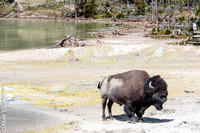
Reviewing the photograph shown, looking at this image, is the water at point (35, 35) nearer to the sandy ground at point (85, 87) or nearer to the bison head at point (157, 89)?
the sandy ground at point (85, 87)

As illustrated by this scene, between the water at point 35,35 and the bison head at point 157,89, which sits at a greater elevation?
the bison head at point 157,89

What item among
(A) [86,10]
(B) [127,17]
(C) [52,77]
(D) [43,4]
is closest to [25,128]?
(C) [52,77]

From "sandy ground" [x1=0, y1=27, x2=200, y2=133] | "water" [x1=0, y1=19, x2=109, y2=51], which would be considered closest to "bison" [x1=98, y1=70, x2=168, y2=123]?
"sandy ground" [x1=0, y1=27, x2=200, y2=133]

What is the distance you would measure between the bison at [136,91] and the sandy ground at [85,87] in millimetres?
593

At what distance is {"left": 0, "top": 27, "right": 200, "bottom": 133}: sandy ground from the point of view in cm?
1126

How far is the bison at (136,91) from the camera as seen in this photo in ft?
35.1

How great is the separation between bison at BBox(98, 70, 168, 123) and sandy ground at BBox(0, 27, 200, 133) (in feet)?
1.95

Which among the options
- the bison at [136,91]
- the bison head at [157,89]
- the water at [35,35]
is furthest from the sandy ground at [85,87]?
the water at [35,35]

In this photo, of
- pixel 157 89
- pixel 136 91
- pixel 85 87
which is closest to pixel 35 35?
pixel 85 87

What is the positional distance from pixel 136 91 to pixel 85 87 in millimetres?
7665

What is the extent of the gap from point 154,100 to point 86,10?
3974 inches

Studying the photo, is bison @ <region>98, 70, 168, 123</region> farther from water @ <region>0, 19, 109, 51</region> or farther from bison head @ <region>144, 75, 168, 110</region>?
water @ <region>0, 19, 109, 51</region>

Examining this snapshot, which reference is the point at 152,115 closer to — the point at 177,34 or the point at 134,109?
the point at 134,109

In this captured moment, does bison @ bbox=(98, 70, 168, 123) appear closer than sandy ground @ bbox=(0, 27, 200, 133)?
Yes
